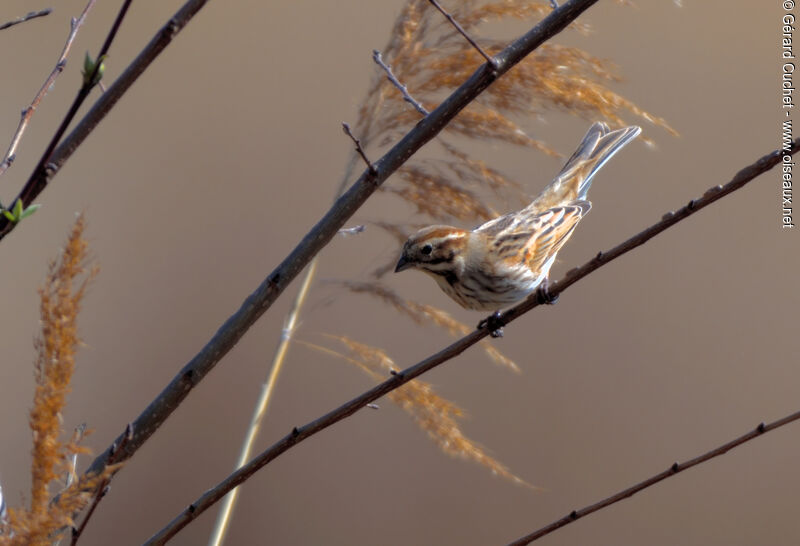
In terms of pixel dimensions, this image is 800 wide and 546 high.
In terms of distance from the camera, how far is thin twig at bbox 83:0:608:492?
587 mm

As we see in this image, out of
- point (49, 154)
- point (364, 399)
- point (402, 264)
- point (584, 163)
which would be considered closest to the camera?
point (49, 154)

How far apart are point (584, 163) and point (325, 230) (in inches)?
29.7

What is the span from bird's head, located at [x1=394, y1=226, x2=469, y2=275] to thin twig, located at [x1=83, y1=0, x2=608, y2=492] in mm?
548

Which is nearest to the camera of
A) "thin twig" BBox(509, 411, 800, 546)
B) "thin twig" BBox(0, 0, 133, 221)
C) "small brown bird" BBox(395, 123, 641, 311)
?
"thin twig" BBox(0, 0, 133, 221)

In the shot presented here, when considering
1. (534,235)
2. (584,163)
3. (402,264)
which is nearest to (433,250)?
(402,264)

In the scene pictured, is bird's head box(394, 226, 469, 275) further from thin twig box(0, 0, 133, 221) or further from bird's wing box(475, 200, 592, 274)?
thin twig box(0, 0, 133, 221)

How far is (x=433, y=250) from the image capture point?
1180 mm

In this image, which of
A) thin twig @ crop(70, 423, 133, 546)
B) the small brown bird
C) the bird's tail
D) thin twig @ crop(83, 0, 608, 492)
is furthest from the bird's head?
thin twig @ crop(70, 423, 133, 546)

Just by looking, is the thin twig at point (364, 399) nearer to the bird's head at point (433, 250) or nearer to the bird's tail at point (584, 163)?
the bird's head at point (433, 250)

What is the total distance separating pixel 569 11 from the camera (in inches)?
22.7

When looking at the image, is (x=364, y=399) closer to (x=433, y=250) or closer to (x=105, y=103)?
(x=105, y=103)

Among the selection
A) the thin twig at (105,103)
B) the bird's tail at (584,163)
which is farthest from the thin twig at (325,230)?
the bird's tail at (584,163)

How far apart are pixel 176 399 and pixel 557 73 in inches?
27.5

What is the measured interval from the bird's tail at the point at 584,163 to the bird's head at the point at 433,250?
0.54ft
